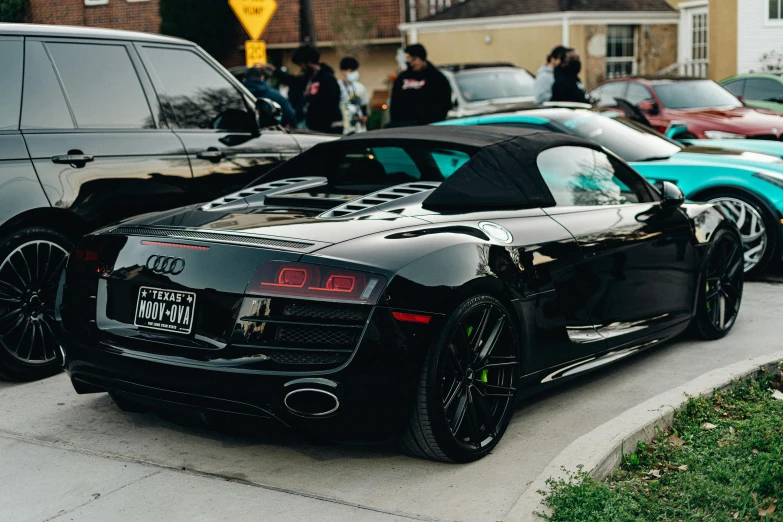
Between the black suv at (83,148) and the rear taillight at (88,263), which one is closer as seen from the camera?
the rear taillight at (88,263)

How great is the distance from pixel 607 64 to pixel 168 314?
27849mm

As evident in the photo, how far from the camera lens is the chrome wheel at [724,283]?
681cm

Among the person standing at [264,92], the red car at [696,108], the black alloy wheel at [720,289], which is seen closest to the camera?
the black alloy wheel at [720,289]

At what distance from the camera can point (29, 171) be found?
591 cm

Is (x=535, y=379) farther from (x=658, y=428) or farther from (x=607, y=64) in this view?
(x=607, y=64)

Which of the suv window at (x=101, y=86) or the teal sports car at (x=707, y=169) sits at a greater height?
the suv window at (x=101, y=86)

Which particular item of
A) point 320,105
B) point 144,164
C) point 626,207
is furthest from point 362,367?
point 320,105

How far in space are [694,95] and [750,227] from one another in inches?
276

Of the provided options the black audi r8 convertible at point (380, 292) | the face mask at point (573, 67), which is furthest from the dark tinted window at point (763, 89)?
the black audi r8 convertible at point (380, 292)

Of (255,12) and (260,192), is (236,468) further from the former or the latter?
(255,12)

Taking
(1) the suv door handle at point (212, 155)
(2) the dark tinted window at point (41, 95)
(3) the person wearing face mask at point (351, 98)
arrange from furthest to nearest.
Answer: (3) the person wearing face mask at point (351, 98), (1) the suv door handle at point (212, 155), (2) the dark tinted window at point (41, 95)

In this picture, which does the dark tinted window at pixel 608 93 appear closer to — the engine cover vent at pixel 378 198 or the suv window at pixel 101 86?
the suv window at pixel 101 86

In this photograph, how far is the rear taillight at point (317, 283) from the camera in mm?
4152

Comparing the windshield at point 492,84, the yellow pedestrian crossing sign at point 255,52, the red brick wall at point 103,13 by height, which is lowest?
the windshield at point 492,84
